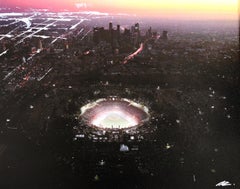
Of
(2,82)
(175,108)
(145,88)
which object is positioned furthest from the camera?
(2,82)

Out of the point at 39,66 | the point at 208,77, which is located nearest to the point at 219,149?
the point at 208,77

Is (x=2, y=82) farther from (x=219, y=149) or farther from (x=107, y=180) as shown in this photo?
(x=219, y=149)

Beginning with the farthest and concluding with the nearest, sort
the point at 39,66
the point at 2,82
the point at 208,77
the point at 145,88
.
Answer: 1. the point at 39,66
2. the point at 208,77
3. the point at 2,82
4. the point at 145,88

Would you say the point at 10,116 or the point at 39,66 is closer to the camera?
the point at 10,116

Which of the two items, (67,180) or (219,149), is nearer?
(67,180)

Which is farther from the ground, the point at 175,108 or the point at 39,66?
the point at 175,108

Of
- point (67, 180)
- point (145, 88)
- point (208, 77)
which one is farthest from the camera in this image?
point (208, 77)

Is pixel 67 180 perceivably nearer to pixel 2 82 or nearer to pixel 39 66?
pixel 2 82

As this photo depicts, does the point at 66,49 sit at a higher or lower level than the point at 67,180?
lower

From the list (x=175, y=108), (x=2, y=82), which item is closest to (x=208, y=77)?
(x=175, y=108)
